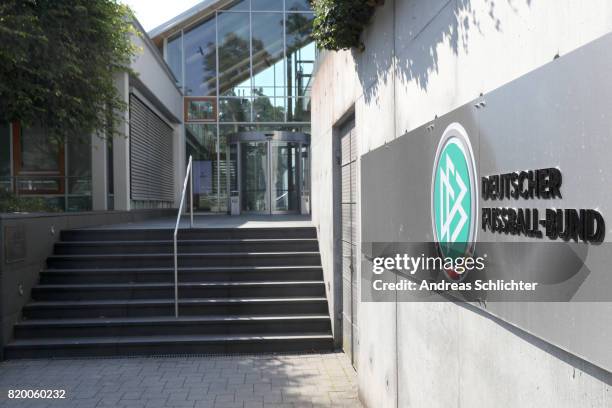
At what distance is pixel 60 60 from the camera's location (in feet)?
26.7

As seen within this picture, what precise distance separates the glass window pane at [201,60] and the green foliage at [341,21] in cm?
1521

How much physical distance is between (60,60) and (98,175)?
11.7ft

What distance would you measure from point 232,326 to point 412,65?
14.8 ft

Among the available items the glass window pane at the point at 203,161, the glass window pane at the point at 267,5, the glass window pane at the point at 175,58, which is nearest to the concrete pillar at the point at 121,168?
the glass window pane at the point at 203,161

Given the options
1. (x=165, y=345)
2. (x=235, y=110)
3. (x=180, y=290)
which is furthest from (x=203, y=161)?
(x=165, y=345)

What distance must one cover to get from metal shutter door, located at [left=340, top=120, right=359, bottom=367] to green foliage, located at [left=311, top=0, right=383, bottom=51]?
1.00 metres

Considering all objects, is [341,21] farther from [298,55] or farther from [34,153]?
[298,55]

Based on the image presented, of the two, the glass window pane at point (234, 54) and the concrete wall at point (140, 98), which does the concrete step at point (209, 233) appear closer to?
the concrete wall at point (140, 98)

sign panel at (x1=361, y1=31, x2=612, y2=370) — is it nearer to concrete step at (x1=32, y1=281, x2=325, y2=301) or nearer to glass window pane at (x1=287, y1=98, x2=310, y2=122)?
concrete step at (x1=32, y1=281, x2=325, y2=301)

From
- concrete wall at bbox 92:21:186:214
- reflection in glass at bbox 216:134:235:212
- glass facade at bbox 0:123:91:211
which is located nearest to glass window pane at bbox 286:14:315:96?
reflection in glass at bbox 216:134:235:212

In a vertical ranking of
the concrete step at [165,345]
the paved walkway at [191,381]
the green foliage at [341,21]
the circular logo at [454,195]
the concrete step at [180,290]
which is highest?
the green foliage at [341,21]

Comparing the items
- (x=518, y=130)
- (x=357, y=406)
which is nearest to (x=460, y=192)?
(x=518, y=130)

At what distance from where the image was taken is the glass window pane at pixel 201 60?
1942cm

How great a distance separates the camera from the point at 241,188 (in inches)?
697
